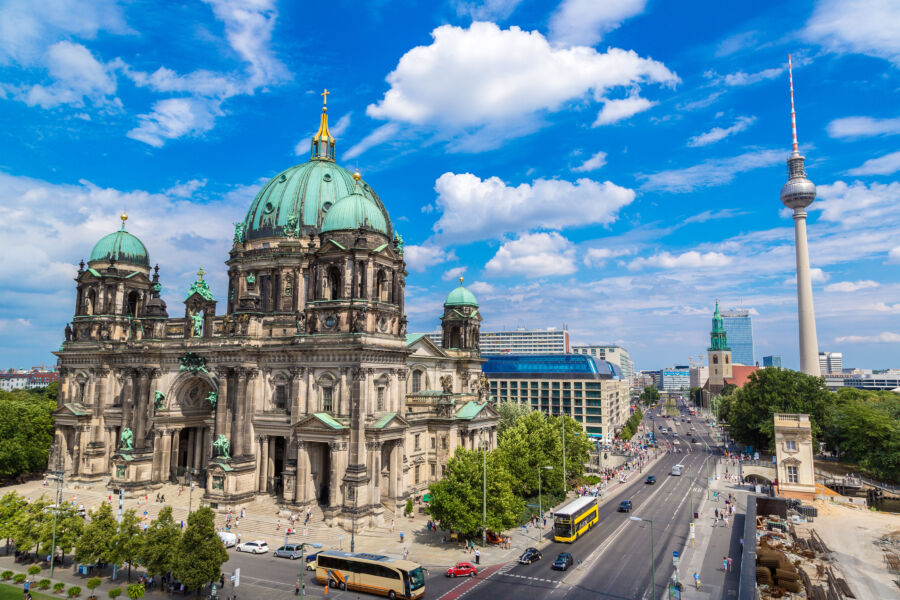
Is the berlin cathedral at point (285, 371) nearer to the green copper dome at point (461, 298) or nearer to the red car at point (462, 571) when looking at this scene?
the green copper dome at point (461, 298)

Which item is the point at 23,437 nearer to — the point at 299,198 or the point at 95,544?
the point at 95,544

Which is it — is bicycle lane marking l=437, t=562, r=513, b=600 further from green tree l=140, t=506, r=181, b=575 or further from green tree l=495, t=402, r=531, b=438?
green tree l=495, t=402, r=531, b=438

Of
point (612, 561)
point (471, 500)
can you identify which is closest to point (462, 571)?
point (471, 500)

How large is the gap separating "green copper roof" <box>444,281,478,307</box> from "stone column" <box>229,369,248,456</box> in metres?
35.4

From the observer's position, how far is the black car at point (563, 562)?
47562mm

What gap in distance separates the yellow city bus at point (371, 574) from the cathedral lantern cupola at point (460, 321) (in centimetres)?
4816

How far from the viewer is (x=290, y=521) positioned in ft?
190

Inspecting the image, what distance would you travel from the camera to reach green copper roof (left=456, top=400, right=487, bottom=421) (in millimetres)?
73000

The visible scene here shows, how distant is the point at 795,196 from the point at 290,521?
539 ft

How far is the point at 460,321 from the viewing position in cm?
8981

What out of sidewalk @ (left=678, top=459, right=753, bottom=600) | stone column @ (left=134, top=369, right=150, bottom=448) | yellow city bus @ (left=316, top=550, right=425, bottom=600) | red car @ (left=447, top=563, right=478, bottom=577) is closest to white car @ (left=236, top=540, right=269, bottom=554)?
yellow city bus @ (left=316, top=550, right=425, bottom=600)

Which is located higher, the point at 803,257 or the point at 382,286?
the point at 803,257

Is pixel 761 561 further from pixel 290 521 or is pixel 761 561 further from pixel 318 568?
pixel 290 521

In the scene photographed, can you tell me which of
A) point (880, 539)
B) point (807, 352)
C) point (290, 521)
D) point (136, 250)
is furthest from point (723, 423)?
point (136, 250)
